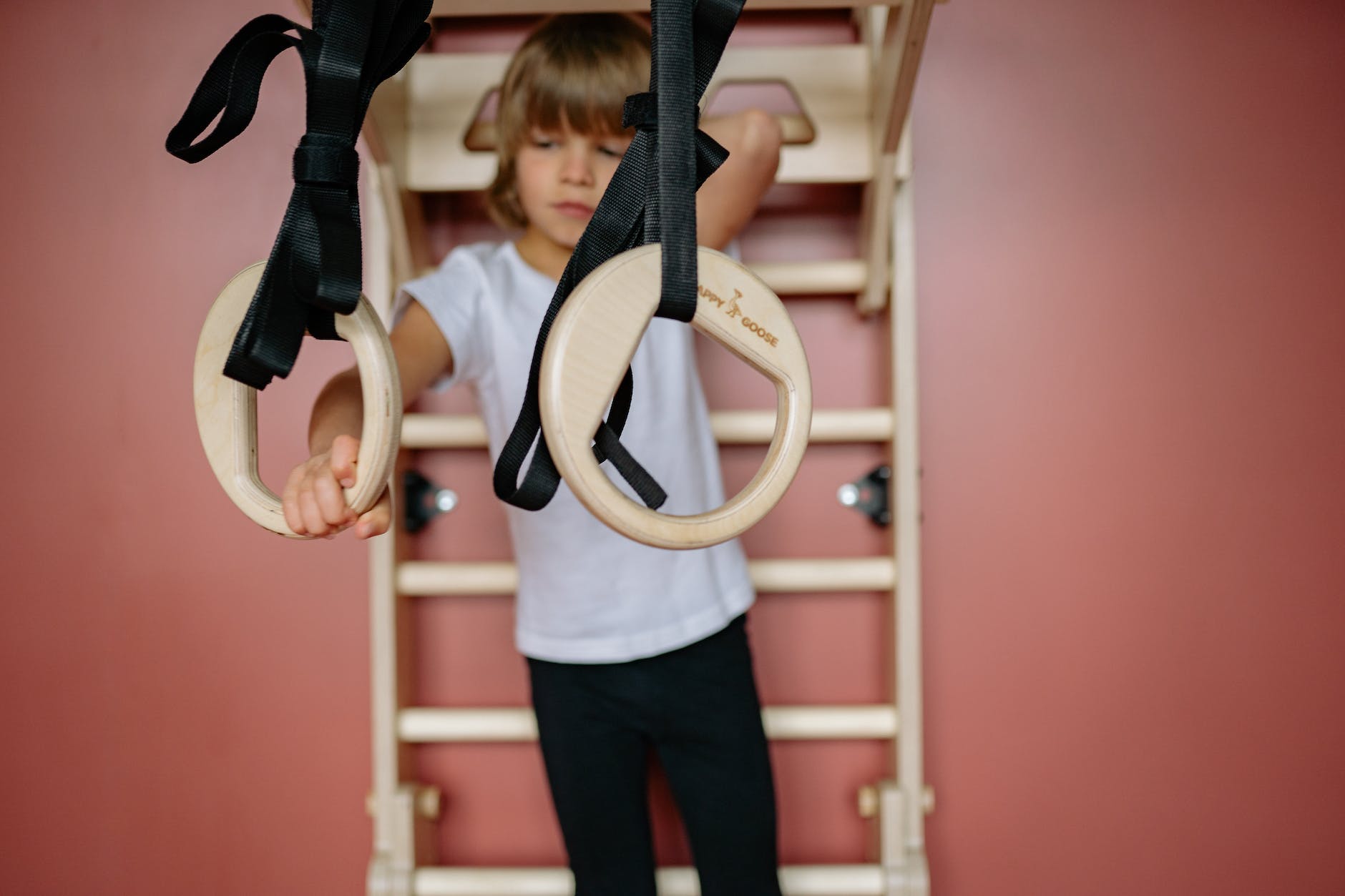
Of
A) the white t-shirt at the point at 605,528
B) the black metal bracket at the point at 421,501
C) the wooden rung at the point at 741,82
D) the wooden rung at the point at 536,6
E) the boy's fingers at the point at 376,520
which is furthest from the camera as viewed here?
the black metal bracket at the point at 421,501

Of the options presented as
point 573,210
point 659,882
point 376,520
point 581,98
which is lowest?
point 659,882

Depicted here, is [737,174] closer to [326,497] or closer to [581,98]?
[581,98]

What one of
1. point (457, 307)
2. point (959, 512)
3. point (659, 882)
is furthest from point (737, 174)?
point (659, 882)

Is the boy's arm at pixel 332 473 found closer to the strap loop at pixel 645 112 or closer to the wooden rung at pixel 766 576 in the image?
the strap loop at pixel 645 112

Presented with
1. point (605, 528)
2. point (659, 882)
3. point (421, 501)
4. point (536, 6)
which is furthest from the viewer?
point (421, 501)

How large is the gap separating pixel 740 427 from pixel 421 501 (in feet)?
1.44

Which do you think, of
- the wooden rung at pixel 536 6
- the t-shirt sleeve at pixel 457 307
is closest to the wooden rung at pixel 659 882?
the t-shirt sleeve at pixel 457 307

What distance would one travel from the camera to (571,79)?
90 centimetres

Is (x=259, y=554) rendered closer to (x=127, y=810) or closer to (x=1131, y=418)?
(x=127, y=810)

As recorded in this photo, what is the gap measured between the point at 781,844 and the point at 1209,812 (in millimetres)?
575

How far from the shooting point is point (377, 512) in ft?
1.81

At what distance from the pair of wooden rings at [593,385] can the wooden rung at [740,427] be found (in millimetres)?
582

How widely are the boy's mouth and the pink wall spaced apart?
37cm

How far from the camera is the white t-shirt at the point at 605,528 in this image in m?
0.95
